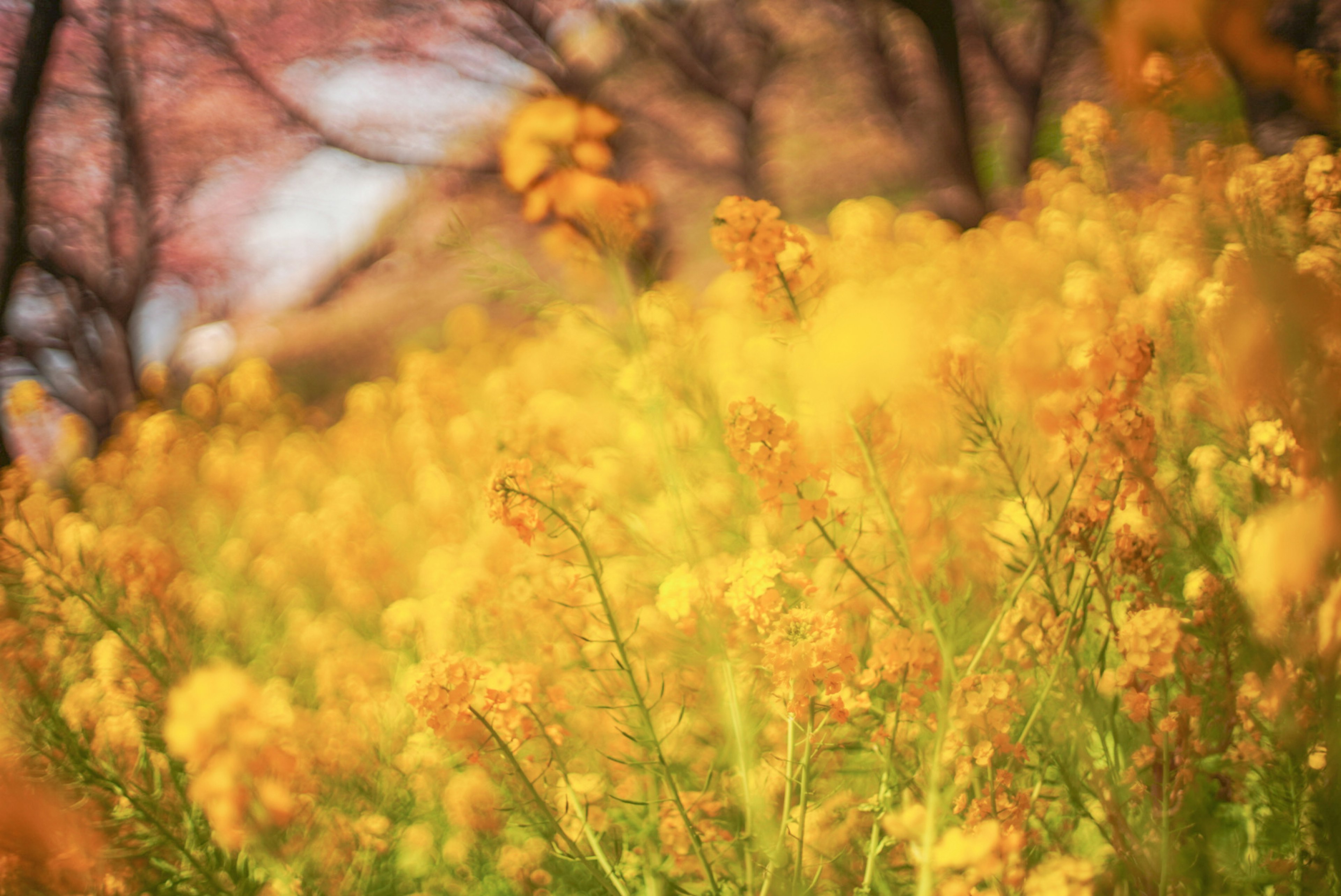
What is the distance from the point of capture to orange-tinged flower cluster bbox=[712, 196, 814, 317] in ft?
2.00

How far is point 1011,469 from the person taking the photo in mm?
577

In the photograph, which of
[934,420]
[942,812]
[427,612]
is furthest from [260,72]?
[942,812]

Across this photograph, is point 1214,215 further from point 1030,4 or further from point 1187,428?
point 1030,4

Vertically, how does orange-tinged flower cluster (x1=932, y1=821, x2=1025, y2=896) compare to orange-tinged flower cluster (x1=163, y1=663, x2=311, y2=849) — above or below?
above

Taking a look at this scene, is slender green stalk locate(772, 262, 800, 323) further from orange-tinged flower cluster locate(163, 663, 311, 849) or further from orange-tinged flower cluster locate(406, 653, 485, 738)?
orange-tinged flower cluster locate(163, 663, 311, 849)

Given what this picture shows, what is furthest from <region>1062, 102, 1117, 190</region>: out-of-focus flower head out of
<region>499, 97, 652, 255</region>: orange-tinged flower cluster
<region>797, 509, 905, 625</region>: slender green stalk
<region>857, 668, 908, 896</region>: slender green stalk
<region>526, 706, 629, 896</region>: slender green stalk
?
<region>526, 706, 629, 896</region>: slender green stalk

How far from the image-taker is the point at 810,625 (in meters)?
0.56

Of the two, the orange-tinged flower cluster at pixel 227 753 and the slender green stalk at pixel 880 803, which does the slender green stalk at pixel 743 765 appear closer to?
the slender green stalk at pixel 880 803

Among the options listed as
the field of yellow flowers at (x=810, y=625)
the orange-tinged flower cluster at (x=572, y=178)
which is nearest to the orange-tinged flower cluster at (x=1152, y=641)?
the field of yellow flowers at (x=810, y=625)

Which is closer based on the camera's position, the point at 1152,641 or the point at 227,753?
the point at 1152,641

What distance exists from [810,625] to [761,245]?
12.6 inches

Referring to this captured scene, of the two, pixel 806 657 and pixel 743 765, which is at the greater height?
pixel 806 657

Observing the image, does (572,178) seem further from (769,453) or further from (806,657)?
(806,657)

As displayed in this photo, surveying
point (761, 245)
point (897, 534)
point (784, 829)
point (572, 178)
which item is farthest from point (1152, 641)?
point (572, 178)
